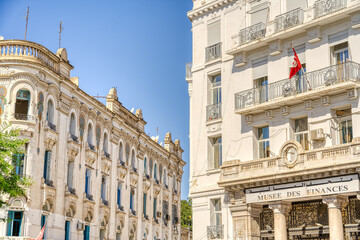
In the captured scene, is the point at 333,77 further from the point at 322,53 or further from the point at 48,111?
the point at 48,111

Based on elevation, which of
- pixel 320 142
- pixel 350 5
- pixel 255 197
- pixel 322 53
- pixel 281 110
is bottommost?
pixel 255 197

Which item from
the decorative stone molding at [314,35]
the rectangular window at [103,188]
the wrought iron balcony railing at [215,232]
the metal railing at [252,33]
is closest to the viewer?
the decorative stone molding at [314,35]

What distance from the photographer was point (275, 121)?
23609 mm

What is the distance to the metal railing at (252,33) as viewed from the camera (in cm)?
2480

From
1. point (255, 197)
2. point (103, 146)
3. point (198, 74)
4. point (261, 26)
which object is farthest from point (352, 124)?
point (103, 146)

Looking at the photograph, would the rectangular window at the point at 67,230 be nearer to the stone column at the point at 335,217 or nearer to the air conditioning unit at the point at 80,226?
the air conditioning unit at the point at 80,226

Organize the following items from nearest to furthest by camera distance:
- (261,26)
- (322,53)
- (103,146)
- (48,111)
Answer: (322,53)
(261,26)
(48,111)
(103,146)

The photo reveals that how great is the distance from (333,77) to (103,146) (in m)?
23.3

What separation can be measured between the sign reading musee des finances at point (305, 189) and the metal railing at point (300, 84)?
369 cm

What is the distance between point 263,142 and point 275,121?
117cm

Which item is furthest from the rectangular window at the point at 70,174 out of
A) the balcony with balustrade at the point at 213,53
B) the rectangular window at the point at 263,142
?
the rectangular window at the point at 263,142

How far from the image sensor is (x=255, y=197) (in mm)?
22891

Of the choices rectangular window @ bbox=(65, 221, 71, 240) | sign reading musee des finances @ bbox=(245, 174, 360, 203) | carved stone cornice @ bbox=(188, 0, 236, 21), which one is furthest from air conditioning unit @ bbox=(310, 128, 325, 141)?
rectangular window @ bbox=(65, 221, 71, 240)

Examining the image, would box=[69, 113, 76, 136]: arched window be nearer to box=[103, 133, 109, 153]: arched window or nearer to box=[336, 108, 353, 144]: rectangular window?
box=[103, 133, 109, 153]: arched window
